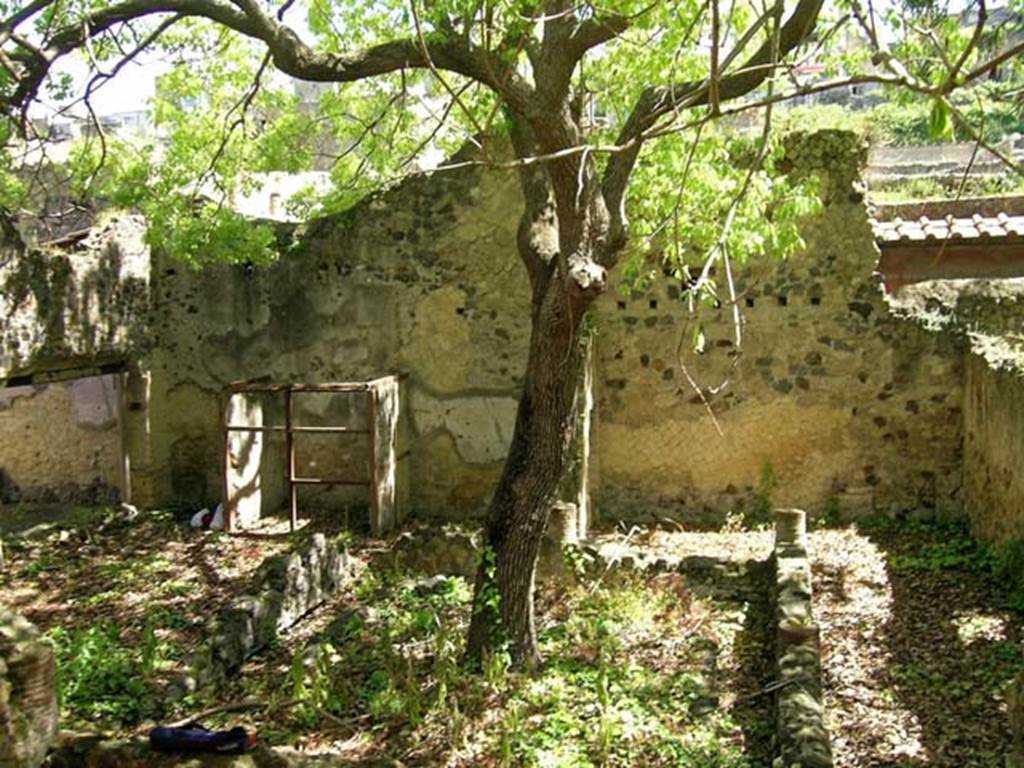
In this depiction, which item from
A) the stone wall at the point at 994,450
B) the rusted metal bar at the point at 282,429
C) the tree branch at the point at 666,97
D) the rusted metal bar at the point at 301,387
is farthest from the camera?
the rusted metal bar at the point at 301,387

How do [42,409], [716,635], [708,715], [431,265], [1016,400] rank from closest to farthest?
[708,715] → [716,635] → [1016,400] → [431,265] → [42,409]

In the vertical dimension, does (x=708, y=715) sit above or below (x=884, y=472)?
below

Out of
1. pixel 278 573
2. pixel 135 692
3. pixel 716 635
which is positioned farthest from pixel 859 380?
pixel 135 692

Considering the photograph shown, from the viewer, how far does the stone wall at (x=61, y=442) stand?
12172mm

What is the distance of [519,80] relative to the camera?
19.9 ft

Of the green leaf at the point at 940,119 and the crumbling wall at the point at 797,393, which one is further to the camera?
the crumbling wall at the point at 797,393

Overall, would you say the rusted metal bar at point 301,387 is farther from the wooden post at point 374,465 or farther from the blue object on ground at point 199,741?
the blue object on ground at point 199,741

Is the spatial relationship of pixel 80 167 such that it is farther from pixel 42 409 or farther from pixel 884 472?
pixel 884 472

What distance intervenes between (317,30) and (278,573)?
4.67m

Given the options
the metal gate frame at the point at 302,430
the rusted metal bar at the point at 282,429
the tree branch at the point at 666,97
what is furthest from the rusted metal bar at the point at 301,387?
the tree branch at the point at 666,97

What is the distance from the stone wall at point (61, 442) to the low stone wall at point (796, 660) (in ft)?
26.0

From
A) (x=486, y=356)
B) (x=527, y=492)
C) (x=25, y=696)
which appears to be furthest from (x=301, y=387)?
(x=25, y=696)

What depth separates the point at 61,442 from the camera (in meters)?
12.3

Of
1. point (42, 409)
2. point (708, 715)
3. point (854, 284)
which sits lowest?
point (708, 715)
